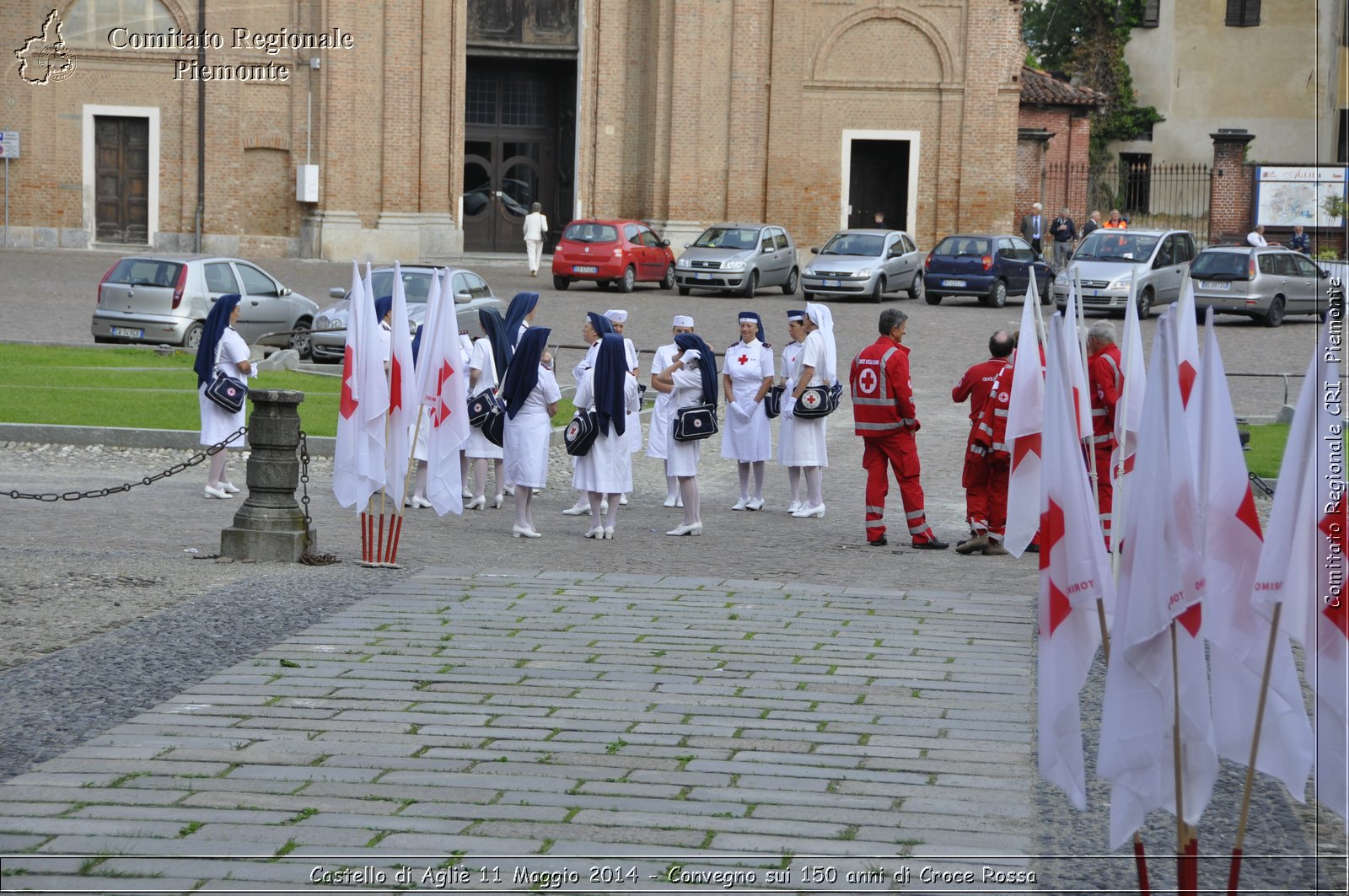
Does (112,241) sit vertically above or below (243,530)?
above

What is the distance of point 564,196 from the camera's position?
4431 cm

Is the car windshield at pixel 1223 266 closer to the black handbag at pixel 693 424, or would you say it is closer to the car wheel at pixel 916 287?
the car wheel at pixel 916 287

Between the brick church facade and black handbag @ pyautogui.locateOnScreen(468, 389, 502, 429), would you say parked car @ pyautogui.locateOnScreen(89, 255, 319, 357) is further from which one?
the brick church facade

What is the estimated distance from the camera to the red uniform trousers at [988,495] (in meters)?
12.3

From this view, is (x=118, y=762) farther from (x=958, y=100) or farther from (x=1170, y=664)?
(x=958, y=100)

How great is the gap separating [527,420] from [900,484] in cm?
293

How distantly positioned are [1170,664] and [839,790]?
182 centimetres

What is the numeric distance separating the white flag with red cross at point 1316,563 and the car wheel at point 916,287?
31.6 metres

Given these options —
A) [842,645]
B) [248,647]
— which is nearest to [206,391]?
[248,647]

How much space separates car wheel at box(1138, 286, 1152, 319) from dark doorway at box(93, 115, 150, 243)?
23627 mm

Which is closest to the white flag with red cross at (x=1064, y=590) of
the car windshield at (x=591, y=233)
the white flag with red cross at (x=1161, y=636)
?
the white flag with red cross at (x=1161, y=636)

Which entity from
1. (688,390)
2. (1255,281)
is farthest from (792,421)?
(1255,281)

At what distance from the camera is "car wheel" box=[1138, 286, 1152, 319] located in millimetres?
31153

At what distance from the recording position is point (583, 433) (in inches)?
496
